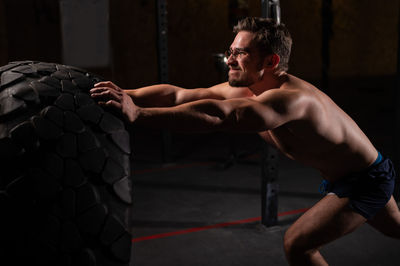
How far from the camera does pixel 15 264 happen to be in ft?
3.15

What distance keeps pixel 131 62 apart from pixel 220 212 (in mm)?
4851

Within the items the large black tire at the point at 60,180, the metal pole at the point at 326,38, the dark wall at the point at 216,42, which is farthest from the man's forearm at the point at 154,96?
the metal pole at the point at 326,38

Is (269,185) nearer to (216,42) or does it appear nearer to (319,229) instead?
(319,229)

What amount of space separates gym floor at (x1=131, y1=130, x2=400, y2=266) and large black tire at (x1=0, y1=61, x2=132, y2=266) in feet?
6.16

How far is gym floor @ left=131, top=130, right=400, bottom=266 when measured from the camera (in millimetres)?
2889

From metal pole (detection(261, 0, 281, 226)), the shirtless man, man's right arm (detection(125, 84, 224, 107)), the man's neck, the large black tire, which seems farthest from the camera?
metal pole (detection(261, 0, 281, 226))

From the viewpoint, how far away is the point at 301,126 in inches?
68.8

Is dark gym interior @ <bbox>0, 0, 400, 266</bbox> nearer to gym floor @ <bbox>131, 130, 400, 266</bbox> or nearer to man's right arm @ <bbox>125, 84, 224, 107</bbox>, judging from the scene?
gym floor @ <bbox>131, 130, 400, 266</bbox>

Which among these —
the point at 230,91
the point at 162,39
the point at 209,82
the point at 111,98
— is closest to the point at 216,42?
the point at 209,82

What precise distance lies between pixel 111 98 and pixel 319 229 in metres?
1.17

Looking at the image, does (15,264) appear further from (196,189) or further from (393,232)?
(196,189)

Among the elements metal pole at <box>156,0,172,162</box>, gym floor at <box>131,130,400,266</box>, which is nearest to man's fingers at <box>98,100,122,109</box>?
gym floor at <box>131,130,400,266</box>

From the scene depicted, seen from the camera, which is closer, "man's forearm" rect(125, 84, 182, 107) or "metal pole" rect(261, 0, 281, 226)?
"man's forearm" rect(125, 84, 182, 107)

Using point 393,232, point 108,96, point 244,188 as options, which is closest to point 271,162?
point 244,188
